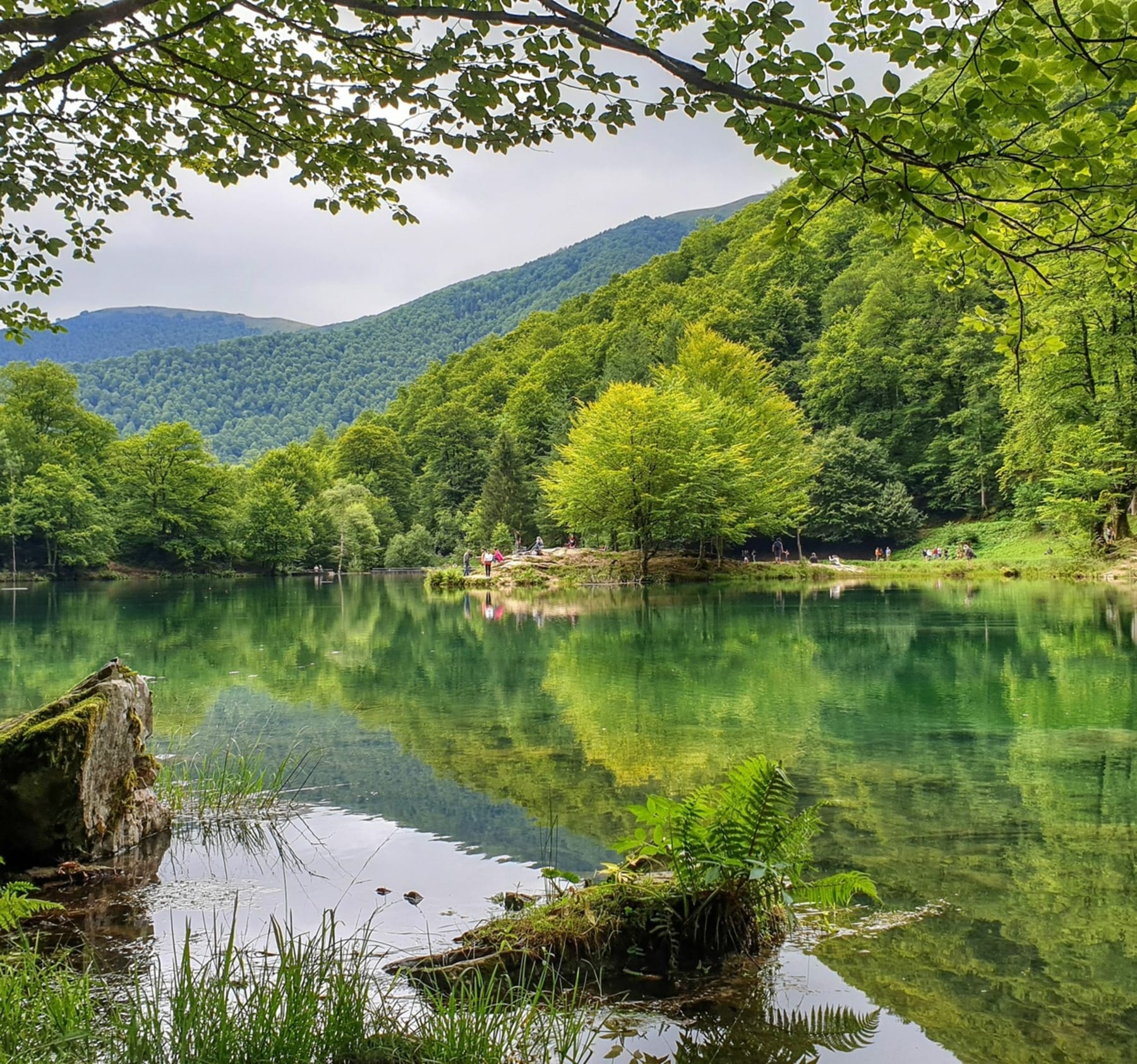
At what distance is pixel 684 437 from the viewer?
40.6 m

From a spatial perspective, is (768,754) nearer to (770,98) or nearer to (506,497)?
(770,98)

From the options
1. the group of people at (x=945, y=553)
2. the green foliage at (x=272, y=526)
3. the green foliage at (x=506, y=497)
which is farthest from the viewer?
the green foliage at (x=272, y=526)

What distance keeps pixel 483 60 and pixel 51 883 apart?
539 centimetres

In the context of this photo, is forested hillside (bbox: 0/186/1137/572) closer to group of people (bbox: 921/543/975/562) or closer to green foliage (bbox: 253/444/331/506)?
green foliage (bbox: 253/444/331/506)

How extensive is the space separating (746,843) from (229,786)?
195 inches

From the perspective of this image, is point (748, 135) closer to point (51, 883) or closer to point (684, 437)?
point (51, 883)

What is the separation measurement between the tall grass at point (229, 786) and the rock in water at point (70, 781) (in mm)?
766

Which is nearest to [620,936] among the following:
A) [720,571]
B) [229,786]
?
[229,786]

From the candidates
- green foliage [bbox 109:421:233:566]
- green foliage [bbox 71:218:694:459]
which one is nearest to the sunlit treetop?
green foliage [bbox 109:421:233:566]

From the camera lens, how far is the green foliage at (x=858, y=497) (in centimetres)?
5344

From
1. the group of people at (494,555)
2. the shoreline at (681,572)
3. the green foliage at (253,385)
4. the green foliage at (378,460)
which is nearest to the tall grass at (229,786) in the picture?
the shoreline at (681,572)

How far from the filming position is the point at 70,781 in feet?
17.7

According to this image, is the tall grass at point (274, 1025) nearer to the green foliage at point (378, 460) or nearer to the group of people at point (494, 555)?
the group of people at point (494, 555)

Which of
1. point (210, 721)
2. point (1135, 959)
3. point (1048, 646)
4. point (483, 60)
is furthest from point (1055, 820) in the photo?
point (1048, 646)
